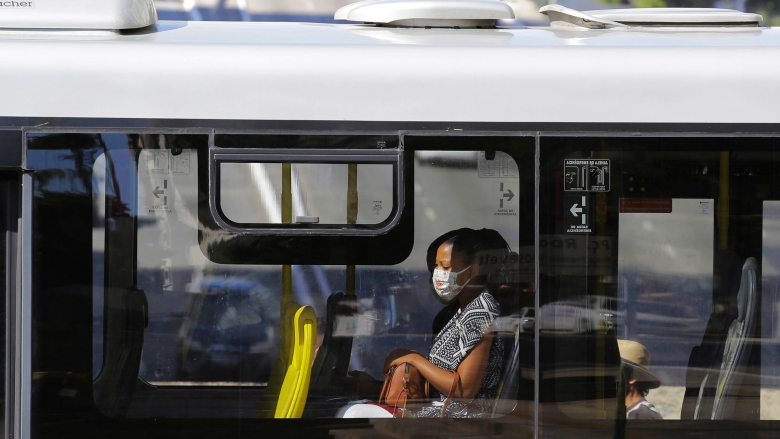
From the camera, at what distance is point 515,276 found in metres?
2.73

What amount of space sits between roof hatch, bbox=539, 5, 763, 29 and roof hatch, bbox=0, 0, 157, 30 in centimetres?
173

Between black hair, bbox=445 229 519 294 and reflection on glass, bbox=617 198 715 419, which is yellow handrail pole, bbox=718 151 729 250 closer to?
reflection on glass, bbox=617 198 715 419

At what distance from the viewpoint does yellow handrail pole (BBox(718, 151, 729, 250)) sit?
2.71 metres

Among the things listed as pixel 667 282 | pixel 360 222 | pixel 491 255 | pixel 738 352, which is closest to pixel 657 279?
pixel 667 282

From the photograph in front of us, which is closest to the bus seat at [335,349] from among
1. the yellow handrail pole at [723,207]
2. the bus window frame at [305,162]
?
the bus window frame at [305,162]

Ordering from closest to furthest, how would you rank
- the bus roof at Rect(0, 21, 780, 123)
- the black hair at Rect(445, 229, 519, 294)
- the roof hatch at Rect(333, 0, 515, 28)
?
1. the bus roof at Rect(0, 21, 780, 123)
2. the black hair at Rect(445, 229, 519, 294)
3. the roof hatch at Rect(333, 0, 515, 28)

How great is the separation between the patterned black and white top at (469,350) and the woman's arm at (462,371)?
0.01 metres

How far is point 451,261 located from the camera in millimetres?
2758

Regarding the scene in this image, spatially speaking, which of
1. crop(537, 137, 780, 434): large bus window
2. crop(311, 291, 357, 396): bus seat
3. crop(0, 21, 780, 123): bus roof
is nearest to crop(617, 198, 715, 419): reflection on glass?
crop(537, 137, 780, 434): large bus window

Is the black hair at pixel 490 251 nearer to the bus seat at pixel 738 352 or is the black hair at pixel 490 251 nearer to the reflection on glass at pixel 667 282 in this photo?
the reflection on glass at pixel 667 282

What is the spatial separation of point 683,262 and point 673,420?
1.81ft

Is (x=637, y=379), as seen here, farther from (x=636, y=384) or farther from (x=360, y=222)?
(x=360, y=222)

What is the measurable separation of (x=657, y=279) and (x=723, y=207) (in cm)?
33

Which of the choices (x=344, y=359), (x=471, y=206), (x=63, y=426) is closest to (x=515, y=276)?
(x=471, y=206)
